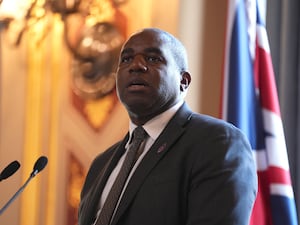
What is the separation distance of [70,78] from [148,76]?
1360 millimetres

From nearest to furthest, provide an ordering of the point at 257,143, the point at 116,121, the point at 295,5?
the point at 257,143
the point at 295,5
the point at 116,121

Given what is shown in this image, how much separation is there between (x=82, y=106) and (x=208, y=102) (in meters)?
0.73

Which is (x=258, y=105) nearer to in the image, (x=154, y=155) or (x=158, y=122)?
(x=158, y=122)

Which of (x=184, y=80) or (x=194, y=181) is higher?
(x=184, y=80)

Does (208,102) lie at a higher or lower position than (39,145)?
higher

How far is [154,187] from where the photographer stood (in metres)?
→ 1.74

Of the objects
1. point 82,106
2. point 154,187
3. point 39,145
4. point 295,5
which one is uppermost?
point 295,5

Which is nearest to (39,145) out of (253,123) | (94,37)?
(94,37)

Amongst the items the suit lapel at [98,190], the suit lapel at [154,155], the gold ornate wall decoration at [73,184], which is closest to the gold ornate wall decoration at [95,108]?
the gold ornate wall decoration at [73,184]

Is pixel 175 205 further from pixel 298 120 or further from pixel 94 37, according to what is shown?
pixel 94 37

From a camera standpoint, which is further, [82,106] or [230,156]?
[82,106]

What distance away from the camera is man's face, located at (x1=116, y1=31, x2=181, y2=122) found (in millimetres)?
1944

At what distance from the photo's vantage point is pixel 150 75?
1.94 m

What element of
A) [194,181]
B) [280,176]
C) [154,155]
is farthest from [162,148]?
[280,176]
